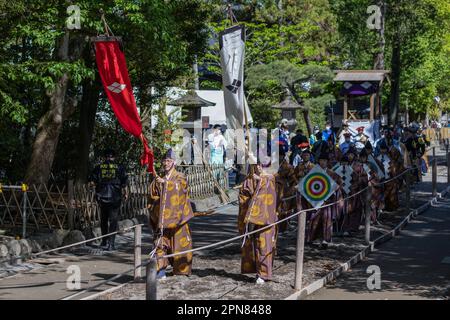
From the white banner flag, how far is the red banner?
51.9 inches

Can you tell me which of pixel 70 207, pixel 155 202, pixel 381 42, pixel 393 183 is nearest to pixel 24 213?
pixel 70 207

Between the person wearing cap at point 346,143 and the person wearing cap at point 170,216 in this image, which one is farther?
the person wearing cap at point 346,143

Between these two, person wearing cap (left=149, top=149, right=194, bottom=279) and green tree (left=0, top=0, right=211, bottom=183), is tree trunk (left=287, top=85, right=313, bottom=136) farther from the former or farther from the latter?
person wearing cap (left=149, top=149, right=194, bottom=279)

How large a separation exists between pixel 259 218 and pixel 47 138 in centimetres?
584

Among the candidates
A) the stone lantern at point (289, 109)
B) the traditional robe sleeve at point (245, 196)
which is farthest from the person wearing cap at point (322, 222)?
the stone lantern at point (289, 109)

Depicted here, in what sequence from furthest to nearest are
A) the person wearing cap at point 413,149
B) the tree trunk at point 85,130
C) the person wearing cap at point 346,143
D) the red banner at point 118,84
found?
the person wearing cap at point 413,149 → the person wearing cap at point 346,143 → the tree trunk at point 85,130 → the red banner at point 118,84

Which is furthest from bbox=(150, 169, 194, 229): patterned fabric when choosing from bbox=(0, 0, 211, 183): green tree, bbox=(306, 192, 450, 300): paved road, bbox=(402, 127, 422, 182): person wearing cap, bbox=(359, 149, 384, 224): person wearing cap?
bbox=(402, 127, 422, 182): person wearing cap

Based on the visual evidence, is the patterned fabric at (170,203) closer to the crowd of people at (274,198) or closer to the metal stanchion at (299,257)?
the crowd of people at (274,198)

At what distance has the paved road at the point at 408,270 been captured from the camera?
34.8 ft

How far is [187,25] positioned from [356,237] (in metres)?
6.26

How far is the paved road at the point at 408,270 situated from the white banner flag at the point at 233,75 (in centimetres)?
280

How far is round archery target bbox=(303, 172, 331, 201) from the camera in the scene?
13.7 m

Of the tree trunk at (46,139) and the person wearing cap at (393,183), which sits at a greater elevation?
the tree trunk at (46,139)

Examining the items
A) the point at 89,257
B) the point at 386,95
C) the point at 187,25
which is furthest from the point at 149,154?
the point at 386,95
